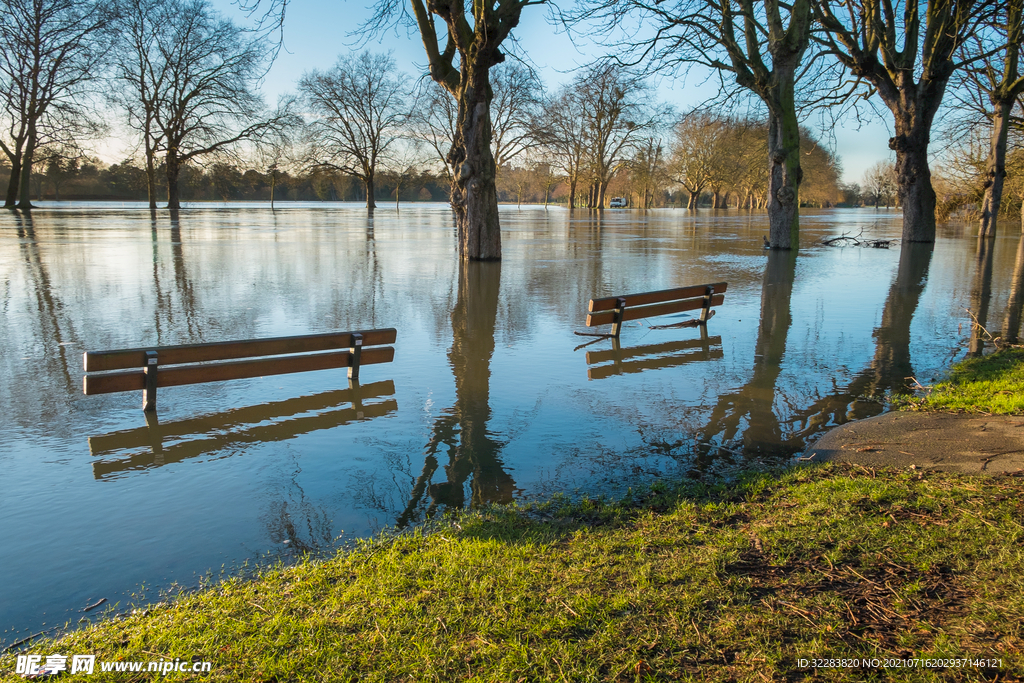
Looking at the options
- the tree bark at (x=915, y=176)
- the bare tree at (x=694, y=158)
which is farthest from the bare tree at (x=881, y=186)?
the tree bark at (x=915, y=176)

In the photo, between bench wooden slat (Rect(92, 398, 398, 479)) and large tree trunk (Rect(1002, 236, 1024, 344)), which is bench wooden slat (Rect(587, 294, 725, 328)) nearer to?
bench wooden slat (Rect(92, 398, 398, 479))

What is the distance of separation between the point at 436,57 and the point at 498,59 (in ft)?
5.60

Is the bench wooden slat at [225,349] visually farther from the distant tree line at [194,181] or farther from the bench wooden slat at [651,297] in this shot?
the distant tree line at [194,181]

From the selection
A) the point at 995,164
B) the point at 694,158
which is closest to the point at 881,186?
the point at 694,158

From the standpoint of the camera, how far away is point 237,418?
19.5ft

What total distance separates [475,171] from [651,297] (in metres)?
8.43

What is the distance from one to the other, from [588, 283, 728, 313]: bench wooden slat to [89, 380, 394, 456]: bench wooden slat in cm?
311

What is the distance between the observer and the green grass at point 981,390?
555cm

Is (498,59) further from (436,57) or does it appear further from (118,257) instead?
(118,257)

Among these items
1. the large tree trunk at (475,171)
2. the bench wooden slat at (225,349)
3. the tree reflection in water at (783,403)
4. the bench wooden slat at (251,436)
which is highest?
the large tree trunk at (475,171)

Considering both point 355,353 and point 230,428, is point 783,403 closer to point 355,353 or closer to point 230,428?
point 355,353

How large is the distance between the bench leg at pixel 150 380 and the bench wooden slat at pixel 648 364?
4.19 metres

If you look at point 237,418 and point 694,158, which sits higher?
point 694,158

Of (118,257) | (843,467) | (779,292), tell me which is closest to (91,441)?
(843,467)
